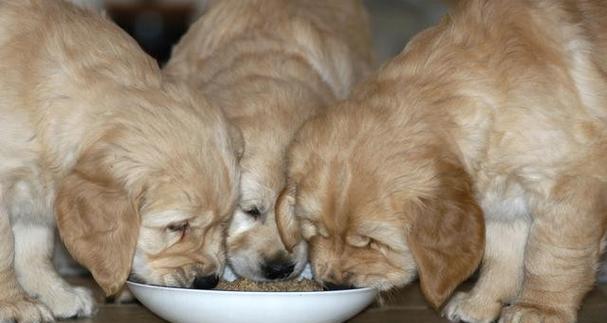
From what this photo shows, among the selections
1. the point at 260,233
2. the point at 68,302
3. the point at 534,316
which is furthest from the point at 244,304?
the point at 534,316

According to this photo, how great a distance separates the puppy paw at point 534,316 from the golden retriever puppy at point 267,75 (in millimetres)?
978

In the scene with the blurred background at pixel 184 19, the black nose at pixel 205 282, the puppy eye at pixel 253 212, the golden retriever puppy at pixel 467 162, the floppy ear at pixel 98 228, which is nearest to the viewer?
the floppy ear at pixel 98 228

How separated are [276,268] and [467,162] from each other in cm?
105

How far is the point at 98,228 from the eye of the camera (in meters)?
3.88

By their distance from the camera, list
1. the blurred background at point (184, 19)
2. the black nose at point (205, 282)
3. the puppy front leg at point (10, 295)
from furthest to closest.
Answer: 1. the blurred background at point (184, 19)
2. the black nose at point (205, 282)
3. the puppy front leg at point (10, 295)

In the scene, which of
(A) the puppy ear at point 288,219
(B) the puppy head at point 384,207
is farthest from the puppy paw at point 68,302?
(B) the puppy head at point 384,207

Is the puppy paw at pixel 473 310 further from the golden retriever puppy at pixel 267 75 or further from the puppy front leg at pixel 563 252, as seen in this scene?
the golden retriever puppy at pixel 267 75

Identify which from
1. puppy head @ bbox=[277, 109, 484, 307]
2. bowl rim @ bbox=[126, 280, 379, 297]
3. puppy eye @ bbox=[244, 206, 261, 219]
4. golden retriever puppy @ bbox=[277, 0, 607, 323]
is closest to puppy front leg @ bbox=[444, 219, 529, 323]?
golden retriever puppy @ bbox=[277, 0, 607, 323]

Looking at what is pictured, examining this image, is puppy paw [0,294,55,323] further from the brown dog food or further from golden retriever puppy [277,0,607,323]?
golden retriever puppy [277,0,607,323]

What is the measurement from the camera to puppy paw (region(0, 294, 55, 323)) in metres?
4.24

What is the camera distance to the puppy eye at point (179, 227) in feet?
13.6

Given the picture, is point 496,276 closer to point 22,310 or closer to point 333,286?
point 333,286

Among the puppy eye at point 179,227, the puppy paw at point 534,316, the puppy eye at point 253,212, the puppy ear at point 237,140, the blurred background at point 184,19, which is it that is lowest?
the blurred background at point 184,19

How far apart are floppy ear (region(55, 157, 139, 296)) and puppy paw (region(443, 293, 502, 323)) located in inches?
60.2
